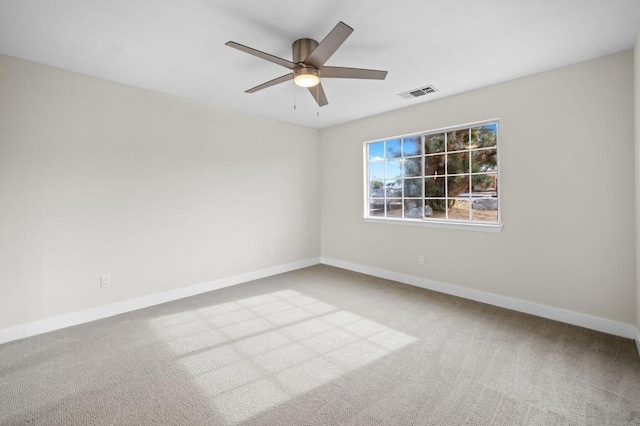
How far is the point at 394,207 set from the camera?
461 centimetres

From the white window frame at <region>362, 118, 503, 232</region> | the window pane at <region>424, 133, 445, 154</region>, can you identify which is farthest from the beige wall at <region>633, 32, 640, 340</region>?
the window pane at <region>424, 133, 445, 154</region>

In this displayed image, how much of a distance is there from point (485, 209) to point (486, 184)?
303 millimetres

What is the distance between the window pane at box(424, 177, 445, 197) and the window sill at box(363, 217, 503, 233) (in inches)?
15.3

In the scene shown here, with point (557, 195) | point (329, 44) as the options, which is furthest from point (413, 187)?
point (329, 44)

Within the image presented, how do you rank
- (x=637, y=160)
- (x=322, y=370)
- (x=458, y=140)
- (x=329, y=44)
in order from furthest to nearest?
1. (x=458, y=140)
2. (x=637, y=160)
3. (x=322, y=370)
4. (x=329, y=44)

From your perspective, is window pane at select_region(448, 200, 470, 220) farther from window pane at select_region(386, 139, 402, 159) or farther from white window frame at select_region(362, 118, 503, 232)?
window pane at select_region(386, 139, 402, 159)

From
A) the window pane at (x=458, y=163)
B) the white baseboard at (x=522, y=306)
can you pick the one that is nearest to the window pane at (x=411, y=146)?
the window pane at (x=458, y=163)

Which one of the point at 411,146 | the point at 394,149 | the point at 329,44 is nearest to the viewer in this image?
the point at 329,44

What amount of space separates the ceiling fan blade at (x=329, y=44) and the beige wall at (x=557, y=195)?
2283 millimetres

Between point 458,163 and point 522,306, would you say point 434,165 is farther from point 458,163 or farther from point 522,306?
point 522,306

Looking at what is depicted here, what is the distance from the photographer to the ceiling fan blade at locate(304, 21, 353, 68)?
1.75 m

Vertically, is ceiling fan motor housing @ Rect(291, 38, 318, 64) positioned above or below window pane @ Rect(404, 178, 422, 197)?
above

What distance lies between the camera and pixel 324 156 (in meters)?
5.48

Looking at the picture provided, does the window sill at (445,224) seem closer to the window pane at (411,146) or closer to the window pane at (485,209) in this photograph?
the window pane at (485,209)
